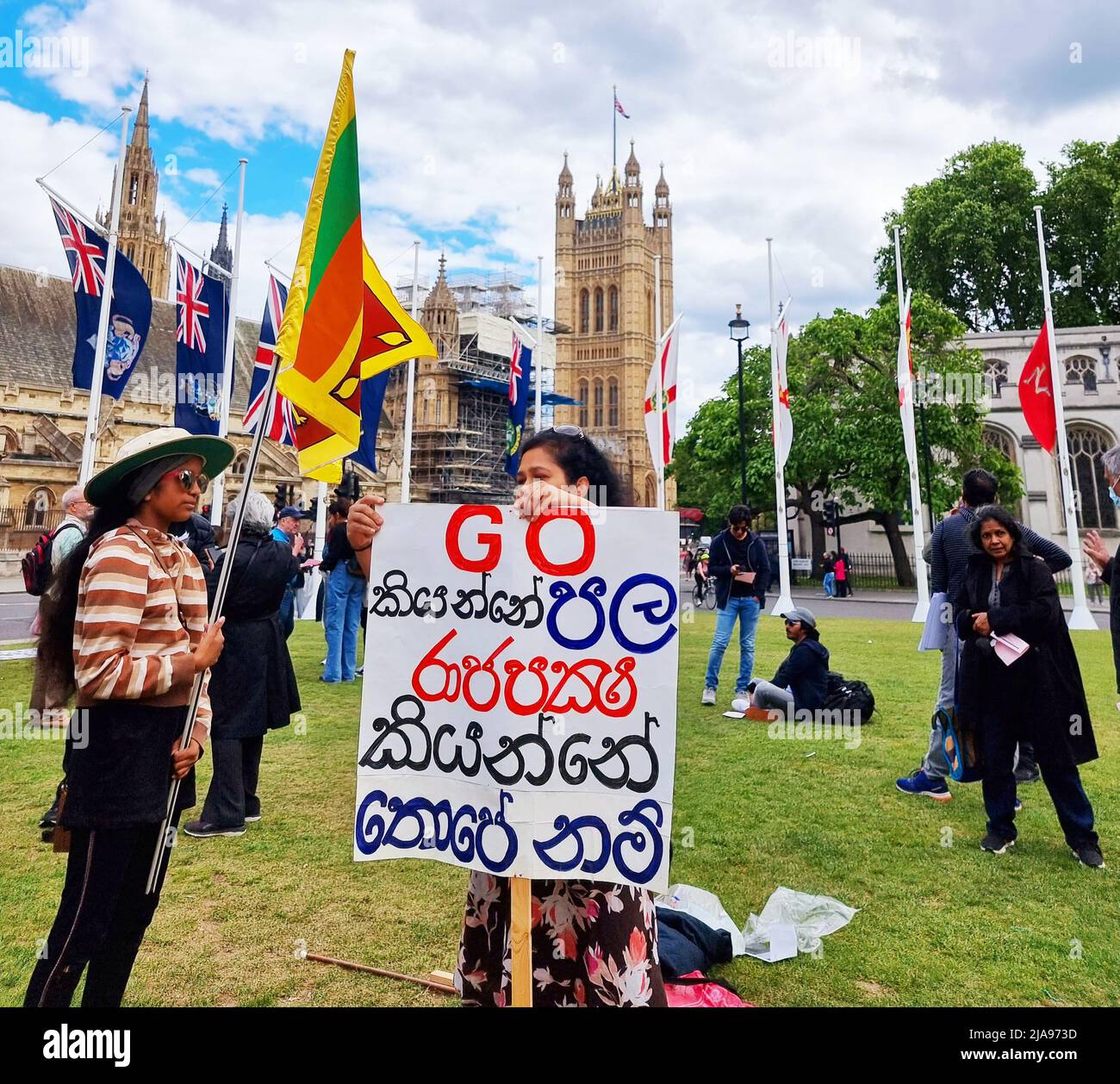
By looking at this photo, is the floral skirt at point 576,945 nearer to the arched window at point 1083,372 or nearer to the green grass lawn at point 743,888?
the green grass lawn at point 743,888

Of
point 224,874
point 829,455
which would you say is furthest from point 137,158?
point 224,874

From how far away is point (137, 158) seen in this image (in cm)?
5747

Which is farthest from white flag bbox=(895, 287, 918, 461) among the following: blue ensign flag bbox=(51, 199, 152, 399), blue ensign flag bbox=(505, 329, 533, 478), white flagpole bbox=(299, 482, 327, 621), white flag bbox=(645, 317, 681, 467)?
blue ensign flag bbox=(51, 199, 152, 399)

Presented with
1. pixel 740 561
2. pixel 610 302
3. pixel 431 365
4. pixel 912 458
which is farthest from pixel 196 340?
pixel 610 302

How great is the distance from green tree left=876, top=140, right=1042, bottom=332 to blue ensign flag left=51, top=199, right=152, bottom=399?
1832 inches

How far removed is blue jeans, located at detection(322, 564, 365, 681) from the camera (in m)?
9.45

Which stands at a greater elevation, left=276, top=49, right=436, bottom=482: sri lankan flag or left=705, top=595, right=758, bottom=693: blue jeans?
left=276, top=49, right=436, bottom=482: sri lankan flag

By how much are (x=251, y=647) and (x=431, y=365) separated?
55.4 m

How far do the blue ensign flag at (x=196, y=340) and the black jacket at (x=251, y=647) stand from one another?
11.6m

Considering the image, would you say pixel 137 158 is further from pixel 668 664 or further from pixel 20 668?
pixel 668 664

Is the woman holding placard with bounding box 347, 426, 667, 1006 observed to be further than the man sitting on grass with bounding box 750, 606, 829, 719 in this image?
No

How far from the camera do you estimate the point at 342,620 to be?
32.4ft

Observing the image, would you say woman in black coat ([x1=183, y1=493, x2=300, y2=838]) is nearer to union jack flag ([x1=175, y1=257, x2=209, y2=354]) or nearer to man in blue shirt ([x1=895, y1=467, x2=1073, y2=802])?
man in blue shirt ([x1=895, y1=467, x2=1073, y2=802])
